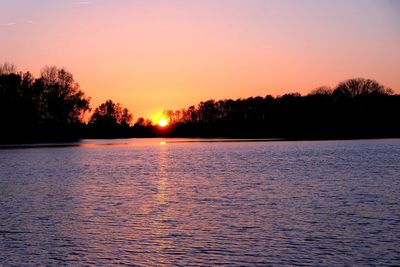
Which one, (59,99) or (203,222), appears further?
(59,99)

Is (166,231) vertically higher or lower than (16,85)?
lower

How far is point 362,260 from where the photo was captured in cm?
1612

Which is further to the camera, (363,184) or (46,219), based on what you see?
(363,184)

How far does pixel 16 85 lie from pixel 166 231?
370ft

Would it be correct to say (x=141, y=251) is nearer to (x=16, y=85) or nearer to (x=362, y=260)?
(x=362, y=260)

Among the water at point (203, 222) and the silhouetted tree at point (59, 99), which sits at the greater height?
the silhouetted tree at point (59, 99)

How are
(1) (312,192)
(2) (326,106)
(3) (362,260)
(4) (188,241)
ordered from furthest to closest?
(2) (326,106) → (1) (312,192) → (4) (188,241) → (3) (362,260)

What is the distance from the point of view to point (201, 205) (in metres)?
27.8

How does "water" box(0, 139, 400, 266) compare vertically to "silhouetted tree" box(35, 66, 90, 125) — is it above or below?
below

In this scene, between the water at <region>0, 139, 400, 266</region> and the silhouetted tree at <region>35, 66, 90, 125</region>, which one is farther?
the silhouetted tree at <region>35, 66, 90, 125</region>

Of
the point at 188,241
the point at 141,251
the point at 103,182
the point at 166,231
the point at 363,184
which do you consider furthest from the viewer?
the point at 103,182

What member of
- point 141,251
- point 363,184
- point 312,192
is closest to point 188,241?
point 141,251

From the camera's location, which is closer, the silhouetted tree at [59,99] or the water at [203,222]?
the water at [203,222]

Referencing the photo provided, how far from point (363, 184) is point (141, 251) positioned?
76.3 ft
